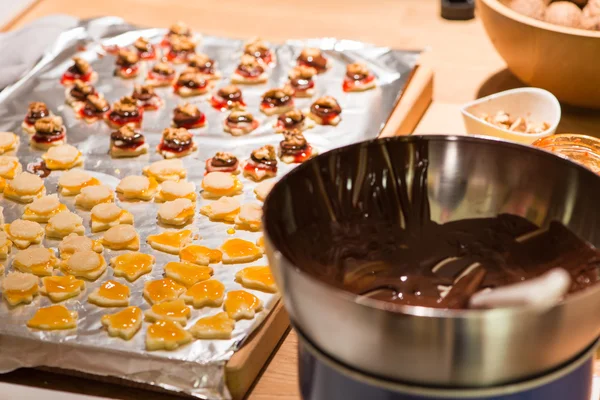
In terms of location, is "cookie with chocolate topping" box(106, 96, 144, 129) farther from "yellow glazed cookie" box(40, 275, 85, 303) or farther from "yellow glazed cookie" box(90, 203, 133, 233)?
"yellow glazed cookie" box(40, 275, 85, 303)

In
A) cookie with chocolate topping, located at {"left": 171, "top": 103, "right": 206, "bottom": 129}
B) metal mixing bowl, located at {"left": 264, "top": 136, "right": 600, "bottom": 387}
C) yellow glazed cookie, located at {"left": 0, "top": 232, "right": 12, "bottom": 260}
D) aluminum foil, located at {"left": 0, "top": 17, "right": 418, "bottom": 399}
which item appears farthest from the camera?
cookie with chocolate topping, located at {"left": 171, "top": 103, "right": 206, "bottom": 129}

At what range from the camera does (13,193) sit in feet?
4.19

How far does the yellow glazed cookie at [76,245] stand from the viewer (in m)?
1.12

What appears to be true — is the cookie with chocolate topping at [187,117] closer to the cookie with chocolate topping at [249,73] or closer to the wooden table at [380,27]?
the cookie with chocolate topping at [249,73]

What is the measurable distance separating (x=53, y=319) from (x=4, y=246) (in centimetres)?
22

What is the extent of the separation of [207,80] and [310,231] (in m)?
0.91

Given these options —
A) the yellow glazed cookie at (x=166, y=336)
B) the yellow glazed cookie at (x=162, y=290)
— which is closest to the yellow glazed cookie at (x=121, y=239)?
the yellow glazed cookie at (x=162, y=290)

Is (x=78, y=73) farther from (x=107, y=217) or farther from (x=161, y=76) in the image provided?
(x=107, y=217)

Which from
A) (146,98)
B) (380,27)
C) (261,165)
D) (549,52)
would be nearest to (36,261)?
(261,165)

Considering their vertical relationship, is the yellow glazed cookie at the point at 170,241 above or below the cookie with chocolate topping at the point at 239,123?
below

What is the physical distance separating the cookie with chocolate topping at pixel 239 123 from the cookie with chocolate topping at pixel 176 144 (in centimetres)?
9

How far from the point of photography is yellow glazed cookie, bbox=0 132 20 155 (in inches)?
55.7

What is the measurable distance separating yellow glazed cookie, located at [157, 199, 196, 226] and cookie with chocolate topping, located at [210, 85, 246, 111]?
14.1 inches

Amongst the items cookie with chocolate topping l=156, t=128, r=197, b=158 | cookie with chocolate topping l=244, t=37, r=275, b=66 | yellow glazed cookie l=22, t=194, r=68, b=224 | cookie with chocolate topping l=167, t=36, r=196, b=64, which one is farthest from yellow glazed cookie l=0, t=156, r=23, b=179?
cookie with chocolate topping l=244, t=37, r=275, b=66
